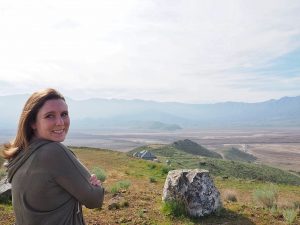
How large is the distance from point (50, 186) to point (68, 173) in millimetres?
223

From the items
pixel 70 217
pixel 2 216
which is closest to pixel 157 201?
pixel 2 216

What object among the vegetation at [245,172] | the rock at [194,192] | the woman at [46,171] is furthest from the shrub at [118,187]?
the vegetation at [245,172]

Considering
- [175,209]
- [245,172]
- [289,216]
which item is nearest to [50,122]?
[175,209]

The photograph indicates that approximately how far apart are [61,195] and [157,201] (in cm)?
1080

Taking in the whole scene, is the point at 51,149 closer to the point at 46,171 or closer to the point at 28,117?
the point at 46,171

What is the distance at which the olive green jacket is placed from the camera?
3.53 meters

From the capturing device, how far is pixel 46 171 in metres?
3.52

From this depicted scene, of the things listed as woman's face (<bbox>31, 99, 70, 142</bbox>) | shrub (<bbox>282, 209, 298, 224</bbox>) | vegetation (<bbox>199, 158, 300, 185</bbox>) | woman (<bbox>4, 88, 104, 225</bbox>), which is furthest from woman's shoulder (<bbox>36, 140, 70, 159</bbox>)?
vegetation (<bbox>199, 158, 300, 185</bbox>)

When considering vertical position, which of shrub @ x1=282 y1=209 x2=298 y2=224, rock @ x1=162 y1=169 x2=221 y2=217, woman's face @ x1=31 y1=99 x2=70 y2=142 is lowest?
shrub @ x1=282 y1=209 x2=298 y2=224

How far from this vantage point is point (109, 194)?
15.2 m

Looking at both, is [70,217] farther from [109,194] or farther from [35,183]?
[109,194]

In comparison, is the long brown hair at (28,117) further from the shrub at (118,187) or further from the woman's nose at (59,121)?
the shrub at (118,187)

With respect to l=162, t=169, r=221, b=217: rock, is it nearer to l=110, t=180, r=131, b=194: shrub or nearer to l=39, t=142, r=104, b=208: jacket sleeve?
l=110, t=180, r=131, b=194: shrub

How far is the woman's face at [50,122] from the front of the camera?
12.3ft
